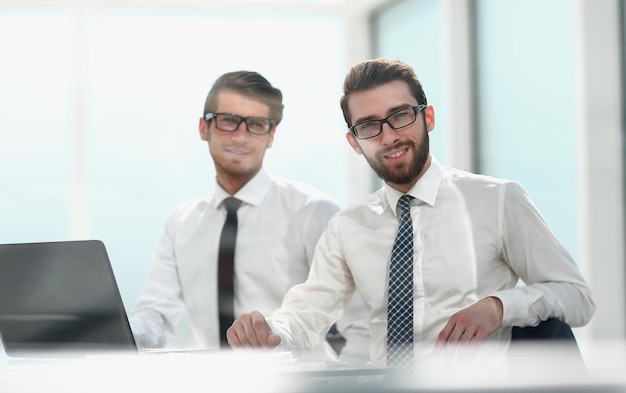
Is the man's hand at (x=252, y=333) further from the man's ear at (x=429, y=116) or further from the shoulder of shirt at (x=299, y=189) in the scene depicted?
the shoulder of shirt at (x=299, y=189)

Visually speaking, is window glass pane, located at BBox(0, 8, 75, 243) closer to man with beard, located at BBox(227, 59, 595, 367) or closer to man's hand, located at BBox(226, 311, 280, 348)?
man with beard, located at BBox(227, 59, 595, 367)

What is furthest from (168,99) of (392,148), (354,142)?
(392,148)

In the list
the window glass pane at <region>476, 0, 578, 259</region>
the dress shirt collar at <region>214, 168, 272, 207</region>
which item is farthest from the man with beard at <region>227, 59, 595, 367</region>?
the window glass pane at <region>476, 0, 578, 259</region>

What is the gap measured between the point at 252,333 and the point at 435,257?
512 millimetres

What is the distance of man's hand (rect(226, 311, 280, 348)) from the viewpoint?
6.00 ft

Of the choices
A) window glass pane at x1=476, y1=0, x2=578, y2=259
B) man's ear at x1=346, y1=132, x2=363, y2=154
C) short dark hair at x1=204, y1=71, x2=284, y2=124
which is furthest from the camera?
window glass pane at x1=476, y1=0, x2=578, y2=259

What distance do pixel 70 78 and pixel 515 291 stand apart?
349 cm

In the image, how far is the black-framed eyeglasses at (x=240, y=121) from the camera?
8.55 feet

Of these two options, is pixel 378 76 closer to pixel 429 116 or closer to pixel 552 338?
pixel 429 116

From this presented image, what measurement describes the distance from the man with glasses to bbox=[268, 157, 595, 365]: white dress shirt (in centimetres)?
39

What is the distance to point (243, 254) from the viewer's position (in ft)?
8.44

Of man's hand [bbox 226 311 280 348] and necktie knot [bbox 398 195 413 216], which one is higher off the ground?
necktie knot [bbox 398 195 413 216]

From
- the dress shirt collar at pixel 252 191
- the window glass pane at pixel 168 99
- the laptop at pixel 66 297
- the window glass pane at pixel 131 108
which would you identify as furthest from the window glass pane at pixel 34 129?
the laptop at pixel 66 297

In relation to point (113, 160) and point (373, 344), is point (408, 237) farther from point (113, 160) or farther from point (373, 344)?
point (113, 160)
